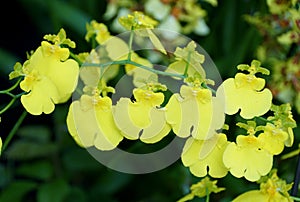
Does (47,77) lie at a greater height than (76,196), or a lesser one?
greater

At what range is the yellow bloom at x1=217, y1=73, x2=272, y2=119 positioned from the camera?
0.69 metres

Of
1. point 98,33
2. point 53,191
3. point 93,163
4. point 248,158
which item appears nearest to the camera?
point 248,158

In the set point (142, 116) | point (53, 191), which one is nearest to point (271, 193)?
point (142, 116)

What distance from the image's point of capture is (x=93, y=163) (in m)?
1.27

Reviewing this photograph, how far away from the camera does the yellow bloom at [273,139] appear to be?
691 millimetres

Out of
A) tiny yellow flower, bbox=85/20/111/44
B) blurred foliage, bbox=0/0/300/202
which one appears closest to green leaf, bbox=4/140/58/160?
blurred foliage, bbox=0/0/300/202

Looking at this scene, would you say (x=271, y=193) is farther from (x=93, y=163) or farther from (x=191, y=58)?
(x=93, y=163)

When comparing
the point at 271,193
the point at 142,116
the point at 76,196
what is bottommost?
the point at 76,196

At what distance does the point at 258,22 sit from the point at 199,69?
0.43 meters

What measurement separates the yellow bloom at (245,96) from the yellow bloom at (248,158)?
3 cm

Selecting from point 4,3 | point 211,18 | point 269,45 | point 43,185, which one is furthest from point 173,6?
point 4,3

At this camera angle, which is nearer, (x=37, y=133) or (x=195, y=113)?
(x=195, y=113)

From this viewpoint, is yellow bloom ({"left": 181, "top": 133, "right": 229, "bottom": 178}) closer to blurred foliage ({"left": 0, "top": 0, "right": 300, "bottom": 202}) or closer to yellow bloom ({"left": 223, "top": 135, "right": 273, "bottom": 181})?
yellow bloom ({"left": 223, "top": 135, "right": 273, "bottom": 181})

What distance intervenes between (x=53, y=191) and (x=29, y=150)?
0.53 feet
